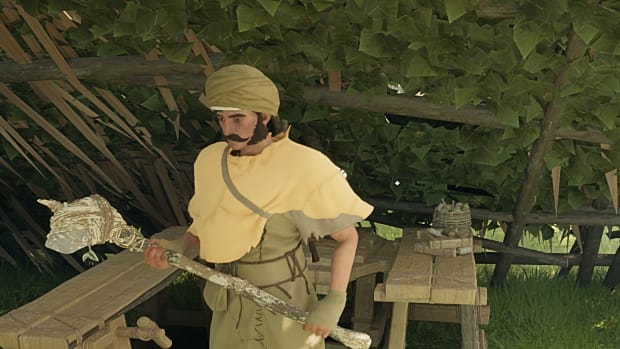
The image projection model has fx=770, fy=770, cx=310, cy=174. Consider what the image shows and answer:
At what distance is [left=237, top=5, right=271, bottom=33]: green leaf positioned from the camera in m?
2.80

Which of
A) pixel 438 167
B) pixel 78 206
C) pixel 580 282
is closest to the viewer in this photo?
pixel 78 206

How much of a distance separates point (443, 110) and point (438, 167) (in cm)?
49

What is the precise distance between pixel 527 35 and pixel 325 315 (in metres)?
1.29

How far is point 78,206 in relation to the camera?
2.01 metres

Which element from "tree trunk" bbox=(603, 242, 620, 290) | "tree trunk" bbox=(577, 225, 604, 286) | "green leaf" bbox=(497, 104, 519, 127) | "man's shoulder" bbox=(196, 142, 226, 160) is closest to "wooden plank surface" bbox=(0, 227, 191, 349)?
"man's shoulder" bbox=(196, 142, 226, 160)

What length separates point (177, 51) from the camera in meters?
3.01

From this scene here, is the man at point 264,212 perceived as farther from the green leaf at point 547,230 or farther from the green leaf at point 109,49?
the green leaf at point 547,230

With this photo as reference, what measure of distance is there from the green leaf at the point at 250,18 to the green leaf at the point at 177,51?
300 millimetres

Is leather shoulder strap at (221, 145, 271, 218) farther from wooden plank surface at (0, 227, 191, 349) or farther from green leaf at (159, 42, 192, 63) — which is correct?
green leaf at (159, 42, 192, 63)

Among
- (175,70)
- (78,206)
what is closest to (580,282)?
(175,70)

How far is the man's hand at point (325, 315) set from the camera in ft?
6.82

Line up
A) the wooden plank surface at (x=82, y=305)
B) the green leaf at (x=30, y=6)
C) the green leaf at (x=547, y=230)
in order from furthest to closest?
the green leaf at (x=547, y=230), the green leaf at (x=30, y=6), the wooden plank surface at (x=82, y=305)

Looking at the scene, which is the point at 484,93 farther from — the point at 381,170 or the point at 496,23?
the point at 381,170

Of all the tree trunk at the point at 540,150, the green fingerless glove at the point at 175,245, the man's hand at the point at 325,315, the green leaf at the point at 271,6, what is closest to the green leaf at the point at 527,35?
the tree trunk at the point at 540,150
